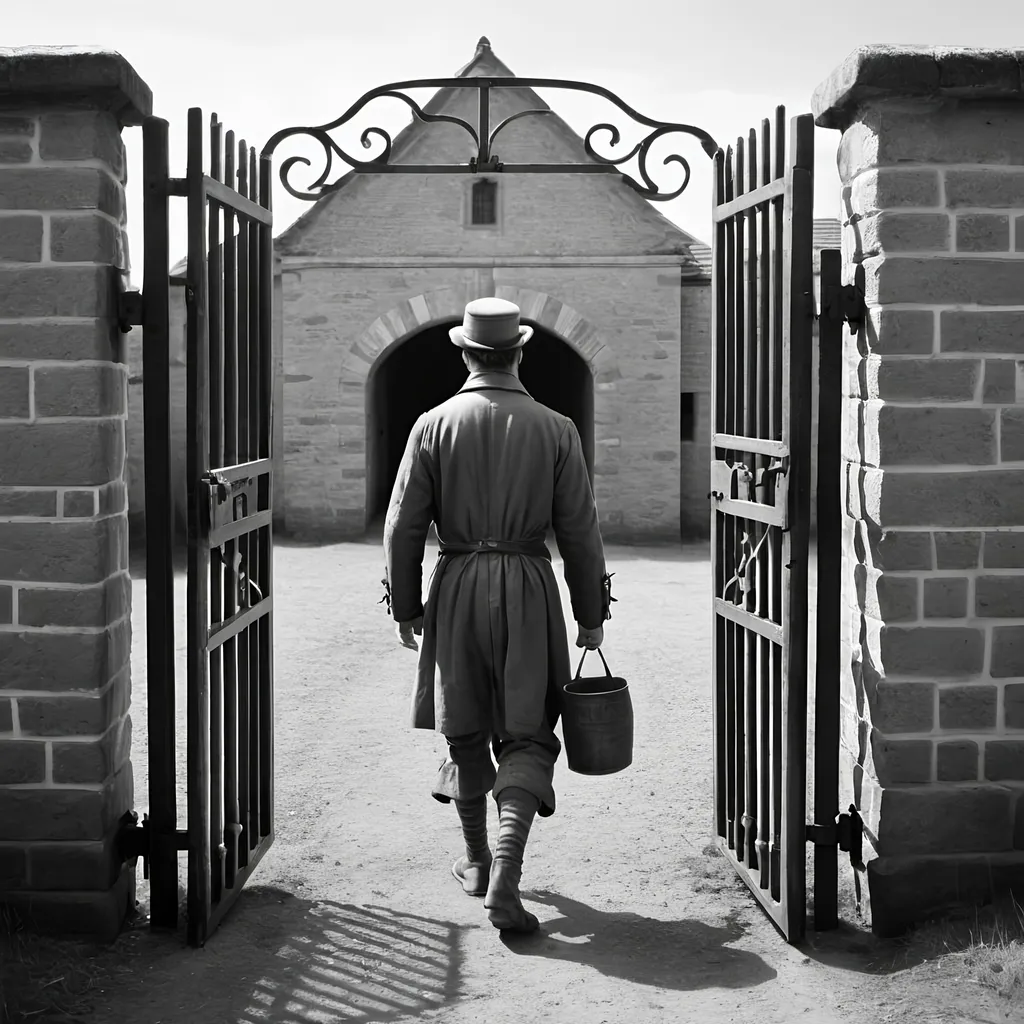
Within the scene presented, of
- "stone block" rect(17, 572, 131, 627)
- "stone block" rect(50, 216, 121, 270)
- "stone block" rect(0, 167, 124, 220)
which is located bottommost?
"stone block" rect(17, 572, 131, 627)

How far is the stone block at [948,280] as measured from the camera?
398cm

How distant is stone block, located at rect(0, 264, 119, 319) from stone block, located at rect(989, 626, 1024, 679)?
2.95 meters

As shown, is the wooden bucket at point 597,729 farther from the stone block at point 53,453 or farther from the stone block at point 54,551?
the stone block at point 53,453

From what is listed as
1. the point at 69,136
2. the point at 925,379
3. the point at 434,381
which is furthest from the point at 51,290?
the point at 434,381

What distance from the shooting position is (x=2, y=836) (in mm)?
4023

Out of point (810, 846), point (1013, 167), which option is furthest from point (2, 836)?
point (1013, 167)

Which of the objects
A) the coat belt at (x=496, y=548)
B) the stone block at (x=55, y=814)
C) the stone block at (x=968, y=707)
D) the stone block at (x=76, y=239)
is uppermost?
the stone block at (x=76, y=239)

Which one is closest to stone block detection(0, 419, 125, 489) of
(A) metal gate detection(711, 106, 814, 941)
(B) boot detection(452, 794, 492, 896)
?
(B) boot detection(452, 794, 492, 896)

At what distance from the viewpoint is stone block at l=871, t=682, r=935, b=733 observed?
406 centimetres

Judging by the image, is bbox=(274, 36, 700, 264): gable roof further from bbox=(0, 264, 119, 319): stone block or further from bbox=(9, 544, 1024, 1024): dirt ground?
bbox=(0, 264, 119, 319): stone block

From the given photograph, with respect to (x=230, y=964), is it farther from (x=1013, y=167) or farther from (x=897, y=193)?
(x=1013, y=167)

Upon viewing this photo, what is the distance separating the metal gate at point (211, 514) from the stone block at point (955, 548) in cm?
225

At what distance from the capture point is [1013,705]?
162 inches

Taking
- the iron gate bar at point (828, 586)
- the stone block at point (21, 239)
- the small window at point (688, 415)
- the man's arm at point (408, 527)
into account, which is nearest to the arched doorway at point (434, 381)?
the small window at point (688, 415)
